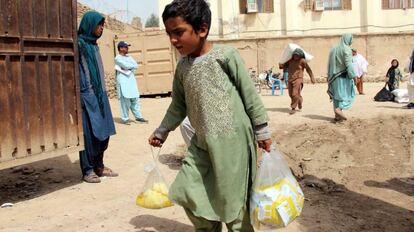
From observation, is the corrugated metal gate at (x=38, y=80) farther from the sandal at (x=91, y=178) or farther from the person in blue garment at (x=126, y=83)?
the person in blue garment at (x=126, y=83)

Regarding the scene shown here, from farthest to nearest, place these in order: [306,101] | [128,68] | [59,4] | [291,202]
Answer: [306,101], [128,68], [59,4], [291,202]

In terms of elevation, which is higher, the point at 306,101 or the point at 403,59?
the point at 403,59

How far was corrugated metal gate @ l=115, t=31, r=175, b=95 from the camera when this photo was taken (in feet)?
Answer: 50.1

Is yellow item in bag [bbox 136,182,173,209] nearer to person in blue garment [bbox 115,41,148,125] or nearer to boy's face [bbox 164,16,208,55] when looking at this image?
boy's face [bbox 164,16,208,55]

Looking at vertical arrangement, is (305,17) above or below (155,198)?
above

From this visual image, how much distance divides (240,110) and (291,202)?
0.59m

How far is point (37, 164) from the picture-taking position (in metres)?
5.96

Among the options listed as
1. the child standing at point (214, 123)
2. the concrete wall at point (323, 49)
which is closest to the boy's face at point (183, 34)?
the child standing at point (214, 123)

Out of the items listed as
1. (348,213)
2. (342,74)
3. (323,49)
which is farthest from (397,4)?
(348,213)

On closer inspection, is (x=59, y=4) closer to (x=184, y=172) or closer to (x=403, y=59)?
(x=184, y=172)

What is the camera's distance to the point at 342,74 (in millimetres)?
8586

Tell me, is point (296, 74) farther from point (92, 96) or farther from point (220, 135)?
point (220, 135)

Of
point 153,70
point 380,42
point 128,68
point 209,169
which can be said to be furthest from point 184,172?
point 380,42

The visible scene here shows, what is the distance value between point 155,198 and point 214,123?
876 mm
